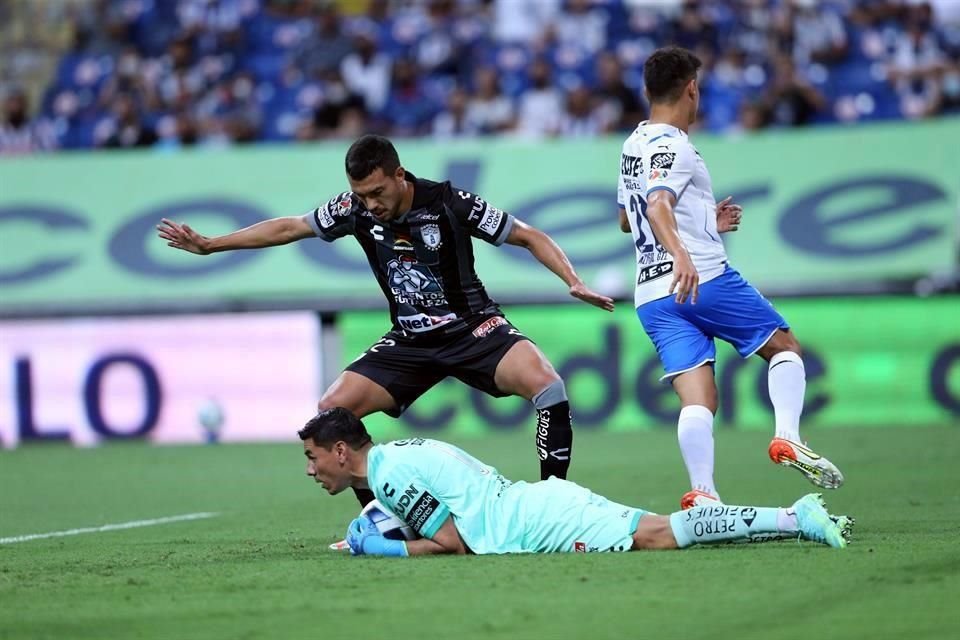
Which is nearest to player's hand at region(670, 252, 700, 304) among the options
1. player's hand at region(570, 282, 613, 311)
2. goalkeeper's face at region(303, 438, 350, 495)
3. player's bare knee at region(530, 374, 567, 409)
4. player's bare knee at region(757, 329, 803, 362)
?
player's hand at region(570, 282, 613, 311)

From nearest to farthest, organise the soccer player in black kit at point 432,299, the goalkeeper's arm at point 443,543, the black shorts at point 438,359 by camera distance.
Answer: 1. the goalkeeper's arm at point 443,543
2. the soccer player in black kit at point 432,299
3. the black shorts at point 438,359

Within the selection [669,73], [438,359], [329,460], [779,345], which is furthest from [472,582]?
[669,73]

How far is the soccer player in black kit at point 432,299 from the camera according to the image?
7.97 metres

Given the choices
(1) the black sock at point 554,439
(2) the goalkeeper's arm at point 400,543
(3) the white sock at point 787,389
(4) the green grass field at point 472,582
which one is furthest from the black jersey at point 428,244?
(3) the white sock at point 787,389

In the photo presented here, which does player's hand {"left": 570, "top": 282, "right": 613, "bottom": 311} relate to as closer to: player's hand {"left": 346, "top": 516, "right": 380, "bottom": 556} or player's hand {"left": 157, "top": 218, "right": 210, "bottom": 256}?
player's hand {"left": 346, "top": 516, "right": 380, "bottom": 556}

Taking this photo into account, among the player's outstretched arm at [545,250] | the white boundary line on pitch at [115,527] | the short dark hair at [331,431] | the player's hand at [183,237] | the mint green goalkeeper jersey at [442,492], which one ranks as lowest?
the white boundary line on pitch at [115,527]

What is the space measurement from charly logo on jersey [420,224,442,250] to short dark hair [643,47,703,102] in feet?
4.25

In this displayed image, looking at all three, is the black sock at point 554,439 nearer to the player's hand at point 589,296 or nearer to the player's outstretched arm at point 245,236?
the player's hand at point 589,296

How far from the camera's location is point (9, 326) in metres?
16.5

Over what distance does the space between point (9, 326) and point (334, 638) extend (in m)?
12.4

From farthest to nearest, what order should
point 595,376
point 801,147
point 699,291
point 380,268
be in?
point 801,147, point 595,376, point 380,268, point 699,291

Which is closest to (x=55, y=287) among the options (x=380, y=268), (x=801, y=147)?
(x=801, y=147)

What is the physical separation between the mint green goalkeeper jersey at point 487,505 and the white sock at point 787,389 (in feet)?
3.47

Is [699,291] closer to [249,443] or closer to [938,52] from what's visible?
[249,443]
